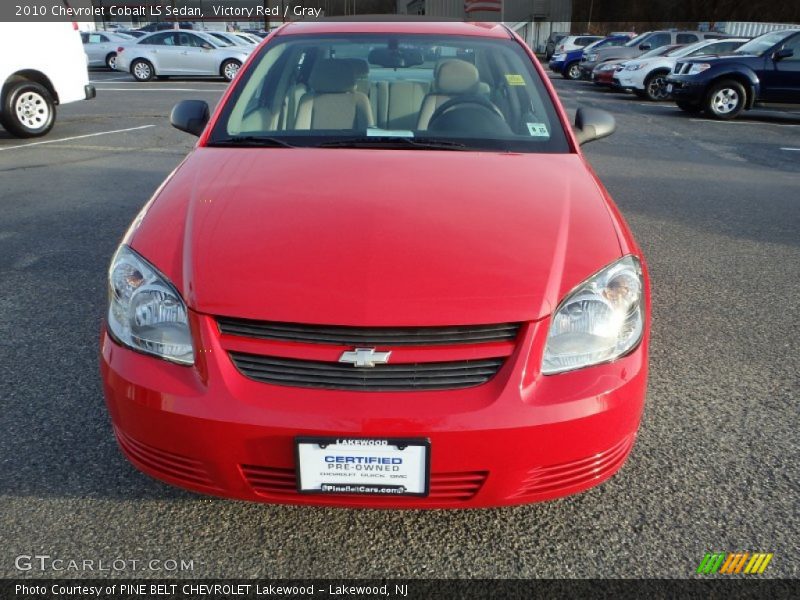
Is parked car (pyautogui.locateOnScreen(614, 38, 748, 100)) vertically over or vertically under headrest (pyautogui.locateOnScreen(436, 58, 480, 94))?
under

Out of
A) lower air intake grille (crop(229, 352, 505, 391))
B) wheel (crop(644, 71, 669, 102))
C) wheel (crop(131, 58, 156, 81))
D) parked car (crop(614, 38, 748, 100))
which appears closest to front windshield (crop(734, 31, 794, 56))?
parked car (crop(614, 38, 748, 100))

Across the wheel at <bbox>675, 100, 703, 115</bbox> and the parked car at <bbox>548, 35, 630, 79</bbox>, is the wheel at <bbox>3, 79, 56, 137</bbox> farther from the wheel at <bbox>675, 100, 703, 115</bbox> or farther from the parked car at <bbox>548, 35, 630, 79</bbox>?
the parked car at <bbox>548, 35, 630, 79</bbox>

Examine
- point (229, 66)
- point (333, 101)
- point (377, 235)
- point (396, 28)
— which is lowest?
point (229, 66)

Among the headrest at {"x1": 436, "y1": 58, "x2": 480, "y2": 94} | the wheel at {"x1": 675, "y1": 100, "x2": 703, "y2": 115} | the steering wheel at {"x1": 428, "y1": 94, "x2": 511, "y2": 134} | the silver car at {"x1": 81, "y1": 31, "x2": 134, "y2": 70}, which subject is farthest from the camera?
the silver car at {"x1": 81, "y1": 31, "x2": 134, "y2": 70}

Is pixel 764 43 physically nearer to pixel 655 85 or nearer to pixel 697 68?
pixel 697 68

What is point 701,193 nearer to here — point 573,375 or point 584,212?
point 584,212

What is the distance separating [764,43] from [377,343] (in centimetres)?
1297

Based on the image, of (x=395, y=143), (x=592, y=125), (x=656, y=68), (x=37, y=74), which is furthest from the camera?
(x=656, y=68)

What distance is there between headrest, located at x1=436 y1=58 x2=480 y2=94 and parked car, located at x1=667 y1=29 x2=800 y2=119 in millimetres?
9976

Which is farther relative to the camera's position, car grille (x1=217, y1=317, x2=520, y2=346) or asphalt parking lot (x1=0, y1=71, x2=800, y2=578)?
asphalt parking lot (x1=0, y1=71, x2=800, y2=578)

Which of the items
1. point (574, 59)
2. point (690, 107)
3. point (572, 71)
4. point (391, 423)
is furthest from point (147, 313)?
point (572, 71)

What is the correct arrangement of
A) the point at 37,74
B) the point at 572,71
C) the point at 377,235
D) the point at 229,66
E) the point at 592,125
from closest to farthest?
the point at 377,235, the point at 592,125, the point at 37,74, the point at 229,66, the point at 572,71

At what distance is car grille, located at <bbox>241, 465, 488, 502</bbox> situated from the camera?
172cm

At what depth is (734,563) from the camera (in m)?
1.91
